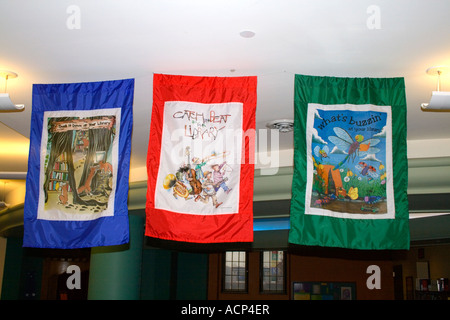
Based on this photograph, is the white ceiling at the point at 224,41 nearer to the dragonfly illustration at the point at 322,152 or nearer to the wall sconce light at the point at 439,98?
the wall sconce light at the point at 439,98

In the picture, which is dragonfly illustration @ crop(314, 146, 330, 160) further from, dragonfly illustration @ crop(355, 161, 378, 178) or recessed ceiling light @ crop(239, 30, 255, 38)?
recessed ceiling light @ crop(239, 30, 255, 38)

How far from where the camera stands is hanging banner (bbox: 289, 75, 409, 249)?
4.68 metres

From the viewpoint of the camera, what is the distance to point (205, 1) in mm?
3861

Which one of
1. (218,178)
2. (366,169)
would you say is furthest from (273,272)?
(218,178)

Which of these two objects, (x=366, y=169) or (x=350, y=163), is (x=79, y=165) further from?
(x=366, y=169)

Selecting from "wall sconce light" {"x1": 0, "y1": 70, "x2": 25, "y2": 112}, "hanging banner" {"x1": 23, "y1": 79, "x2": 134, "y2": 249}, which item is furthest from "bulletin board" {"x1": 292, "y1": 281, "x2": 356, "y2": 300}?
"wall sconce light" {"x1": 0, "y1": 70, "x2": 25, "y2": 112}

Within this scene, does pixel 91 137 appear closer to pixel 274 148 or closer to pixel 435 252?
pixel 274 148

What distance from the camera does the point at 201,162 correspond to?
15.6 ft

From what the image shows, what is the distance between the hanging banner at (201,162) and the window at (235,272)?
10966 millimetres

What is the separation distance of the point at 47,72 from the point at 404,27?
3.51 metres

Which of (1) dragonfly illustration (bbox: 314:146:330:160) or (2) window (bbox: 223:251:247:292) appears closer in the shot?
(1) dragonfly illustration (bbox: 314:146:330:160)

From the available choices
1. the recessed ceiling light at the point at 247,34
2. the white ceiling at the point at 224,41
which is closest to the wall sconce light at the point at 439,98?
the white ceiling at the point at 224,41

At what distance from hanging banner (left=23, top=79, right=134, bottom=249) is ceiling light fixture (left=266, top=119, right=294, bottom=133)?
2.32 metres
